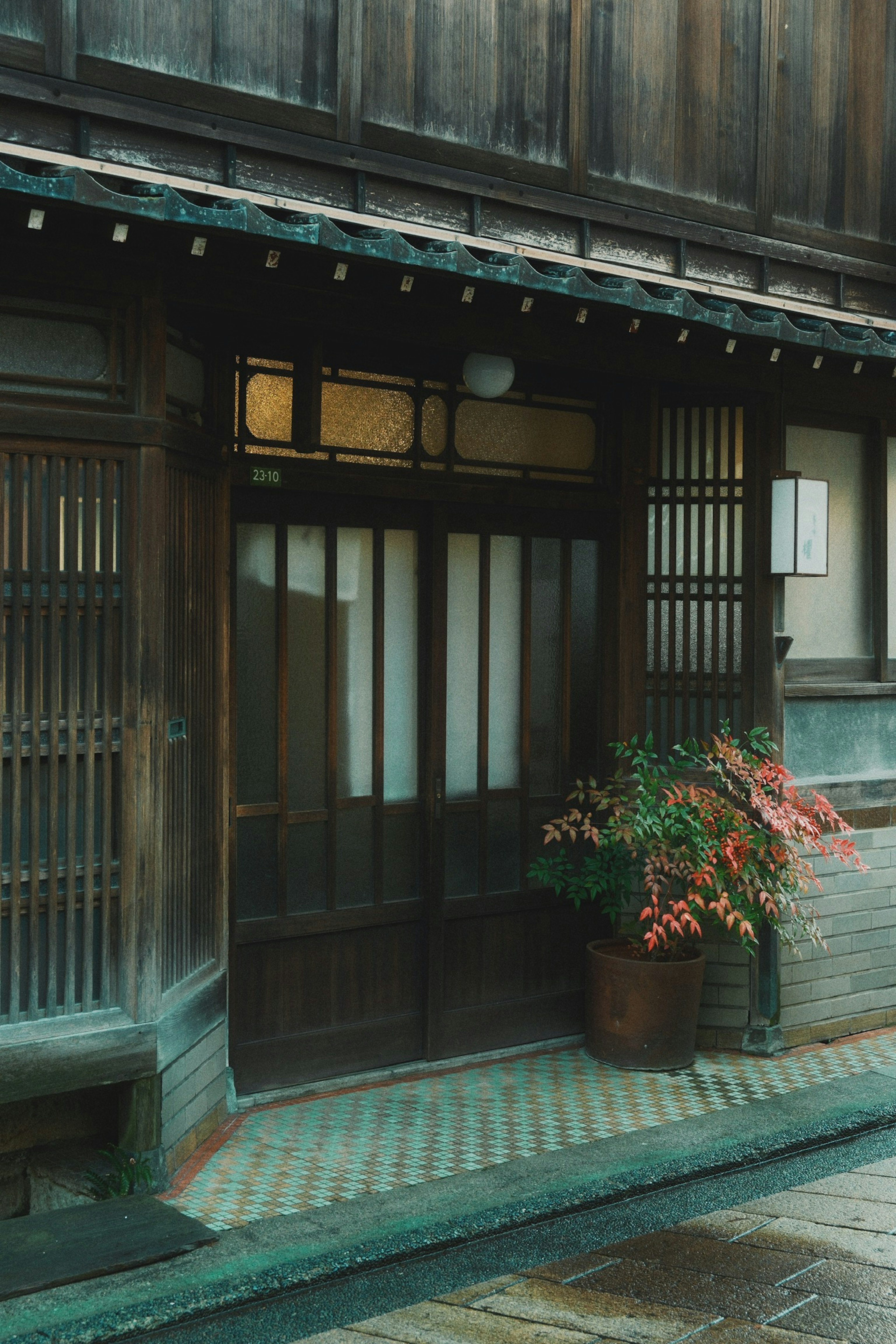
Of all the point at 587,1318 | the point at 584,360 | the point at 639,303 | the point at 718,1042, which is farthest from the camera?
the point at 718,1042

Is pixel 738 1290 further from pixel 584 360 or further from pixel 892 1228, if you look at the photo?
pixel 584 360

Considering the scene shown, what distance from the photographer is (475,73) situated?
7707mm

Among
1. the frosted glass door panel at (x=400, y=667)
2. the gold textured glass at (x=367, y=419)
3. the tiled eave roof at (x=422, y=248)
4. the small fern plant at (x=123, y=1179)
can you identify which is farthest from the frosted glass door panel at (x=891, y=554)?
the small fern plant at (x=123, y=1179)

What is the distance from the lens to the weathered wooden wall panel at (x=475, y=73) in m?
7.34

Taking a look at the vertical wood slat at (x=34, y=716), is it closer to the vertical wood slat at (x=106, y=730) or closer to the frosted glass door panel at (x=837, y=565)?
the vertical wood slat at (x=106, y=730)

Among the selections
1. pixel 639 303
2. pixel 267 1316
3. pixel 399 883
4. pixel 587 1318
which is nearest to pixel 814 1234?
pixel 587 1318

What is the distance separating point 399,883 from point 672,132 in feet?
17.2

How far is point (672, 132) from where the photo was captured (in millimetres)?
8695

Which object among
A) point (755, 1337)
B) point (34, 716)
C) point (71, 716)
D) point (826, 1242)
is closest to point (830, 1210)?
point (826, 1242)

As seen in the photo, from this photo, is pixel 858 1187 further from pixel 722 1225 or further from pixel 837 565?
pixel 837 565

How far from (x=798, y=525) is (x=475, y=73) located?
3.56 m

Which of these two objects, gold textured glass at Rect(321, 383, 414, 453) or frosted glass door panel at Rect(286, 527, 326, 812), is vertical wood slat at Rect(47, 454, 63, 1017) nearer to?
frosted glass door panel at Rect(286, 527, 326, 812)

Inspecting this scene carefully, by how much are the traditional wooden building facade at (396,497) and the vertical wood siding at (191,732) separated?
34 mm

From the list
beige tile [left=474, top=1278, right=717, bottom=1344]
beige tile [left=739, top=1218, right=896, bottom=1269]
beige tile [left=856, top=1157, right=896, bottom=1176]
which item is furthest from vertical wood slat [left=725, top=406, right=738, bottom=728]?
beige tile [left=474, top=1278, right=717, bottom=1344]
